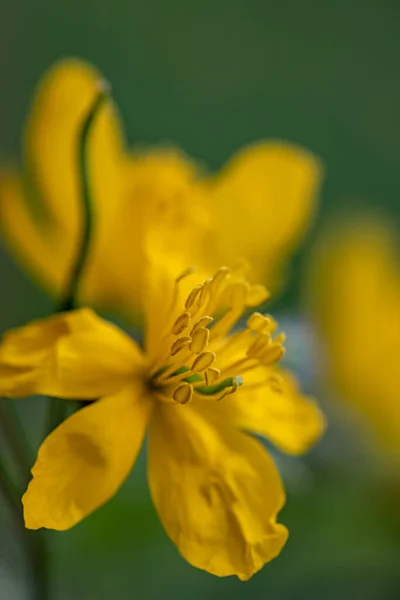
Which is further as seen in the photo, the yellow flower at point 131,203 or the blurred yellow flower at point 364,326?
the blurred yellow flower at point 364,326

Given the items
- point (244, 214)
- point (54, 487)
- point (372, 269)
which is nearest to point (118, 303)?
point (244, 214)

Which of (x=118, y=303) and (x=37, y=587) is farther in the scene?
(x=118, y=303)

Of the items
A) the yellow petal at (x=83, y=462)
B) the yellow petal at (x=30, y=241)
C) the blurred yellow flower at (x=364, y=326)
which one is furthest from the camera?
the blurred yellow flower at (x=364, y=326)

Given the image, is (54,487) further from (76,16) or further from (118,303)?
(76,16)

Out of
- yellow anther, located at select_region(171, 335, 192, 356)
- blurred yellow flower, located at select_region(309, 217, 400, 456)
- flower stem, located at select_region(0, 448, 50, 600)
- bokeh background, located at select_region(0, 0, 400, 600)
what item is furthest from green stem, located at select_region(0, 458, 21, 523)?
blurred yellow flower, located at select_region(309, 217, 400, 456)

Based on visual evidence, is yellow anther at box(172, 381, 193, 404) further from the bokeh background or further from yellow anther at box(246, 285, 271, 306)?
the bokeh background

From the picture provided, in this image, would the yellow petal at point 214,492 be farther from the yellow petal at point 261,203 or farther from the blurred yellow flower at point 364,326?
the blurred yellow flower at point 364,326

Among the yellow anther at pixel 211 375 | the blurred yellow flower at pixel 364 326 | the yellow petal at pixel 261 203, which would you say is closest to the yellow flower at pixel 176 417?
the yellow anther at pixel 211 375
